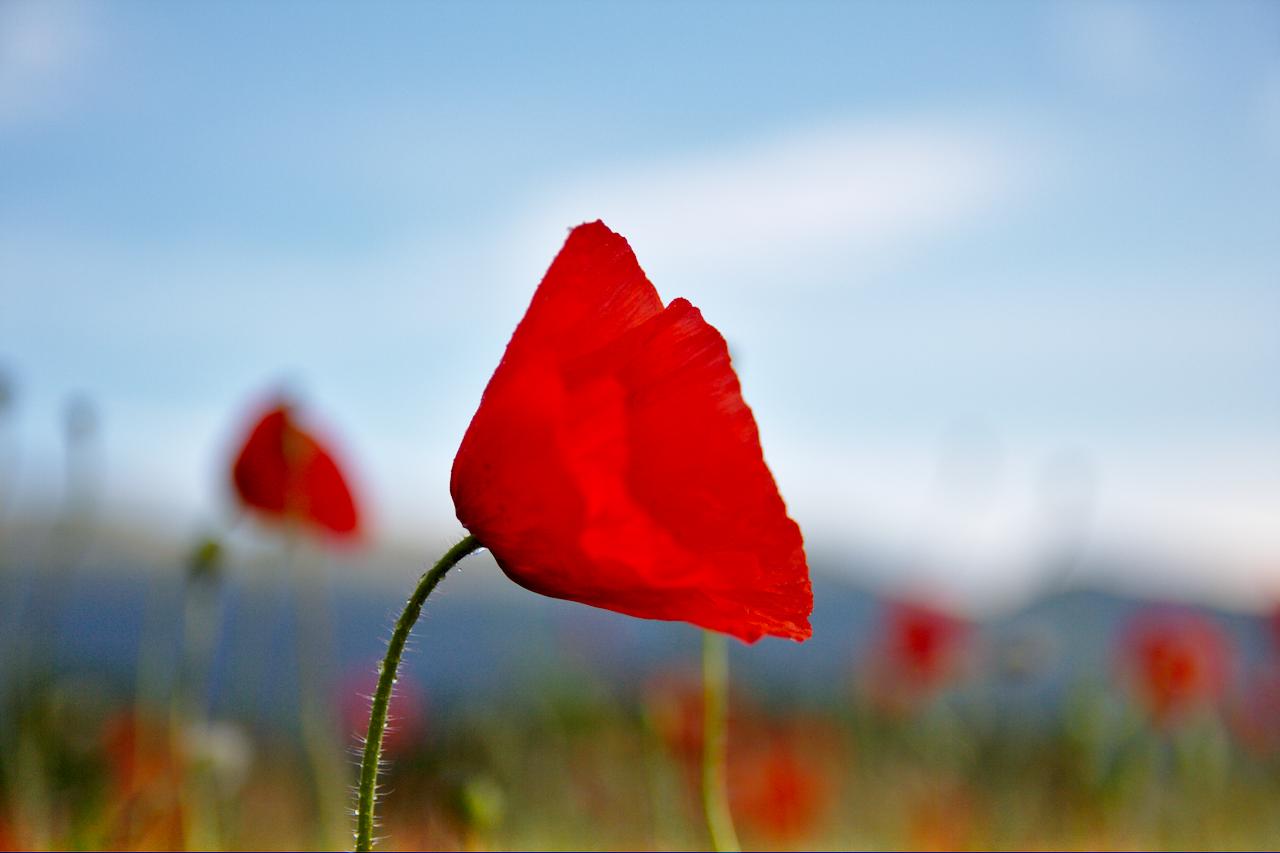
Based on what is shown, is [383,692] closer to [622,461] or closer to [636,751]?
[622,461]

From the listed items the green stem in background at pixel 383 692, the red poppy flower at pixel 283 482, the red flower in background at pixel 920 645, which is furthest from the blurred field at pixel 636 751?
the green stem in background at pixel 383 692

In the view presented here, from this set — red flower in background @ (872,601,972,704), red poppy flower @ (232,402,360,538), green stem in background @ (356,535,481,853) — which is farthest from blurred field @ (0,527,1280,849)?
green stem in background @ (356,535,481,853)

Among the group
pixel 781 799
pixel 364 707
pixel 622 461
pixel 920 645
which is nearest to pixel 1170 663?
pixel 920 645

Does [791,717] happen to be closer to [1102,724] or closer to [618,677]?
[618,677]

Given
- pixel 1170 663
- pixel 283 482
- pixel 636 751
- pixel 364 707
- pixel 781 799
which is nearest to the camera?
pixel 283 482

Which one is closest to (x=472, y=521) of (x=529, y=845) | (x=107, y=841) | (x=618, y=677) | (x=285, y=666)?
(x=107, y=841)

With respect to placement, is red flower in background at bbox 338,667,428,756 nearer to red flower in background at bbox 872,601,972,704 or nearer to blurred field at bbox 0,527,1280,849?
blurred field at bbox 0,527,1280,849
